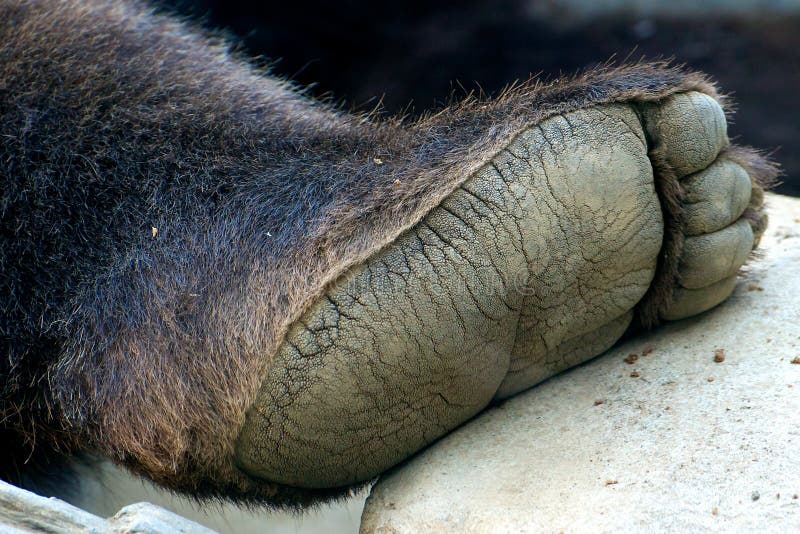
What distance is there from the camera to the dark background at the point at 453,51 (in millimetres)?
2736

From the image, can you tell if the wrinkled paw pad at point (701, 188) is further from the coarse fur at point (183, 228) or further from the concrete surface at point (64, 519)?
the concrete surface at point (64, 519)

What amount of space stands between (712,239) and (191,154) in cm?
81

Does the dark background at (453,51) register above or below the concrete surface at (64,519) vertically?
above

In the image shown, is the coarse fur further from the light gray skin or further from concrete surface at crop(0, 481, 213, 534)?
concrete surface at crop(0, 481, 213, 534)

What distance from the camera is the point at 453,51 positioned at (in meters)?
2.78

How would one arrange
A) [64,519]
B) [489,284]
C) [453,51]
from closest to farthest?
[64,519] → [489,284] → [453,51]

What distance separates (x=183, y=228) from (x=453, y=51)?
63.8 inches

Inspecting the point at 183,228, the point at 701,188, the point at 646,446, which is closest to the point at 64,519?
the point at 183,228

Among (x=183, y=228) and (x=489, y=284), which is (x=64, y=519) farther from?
(x=489, y=284)

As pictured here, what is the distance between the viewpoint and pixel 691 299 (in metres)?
1.40

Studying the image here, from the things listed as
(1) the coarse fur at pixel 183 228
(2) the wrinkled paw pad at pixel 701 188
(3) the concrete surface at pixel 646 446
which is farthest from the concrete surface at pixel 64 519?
(2) the wrinkled paw pad at pixel 701 188

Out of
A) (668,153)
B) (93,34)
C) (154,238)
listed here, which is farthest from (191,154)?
(668,153)

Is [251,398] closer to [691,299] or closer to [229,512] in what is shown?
[691,299]

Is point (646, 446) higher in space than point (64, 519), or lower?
higher
